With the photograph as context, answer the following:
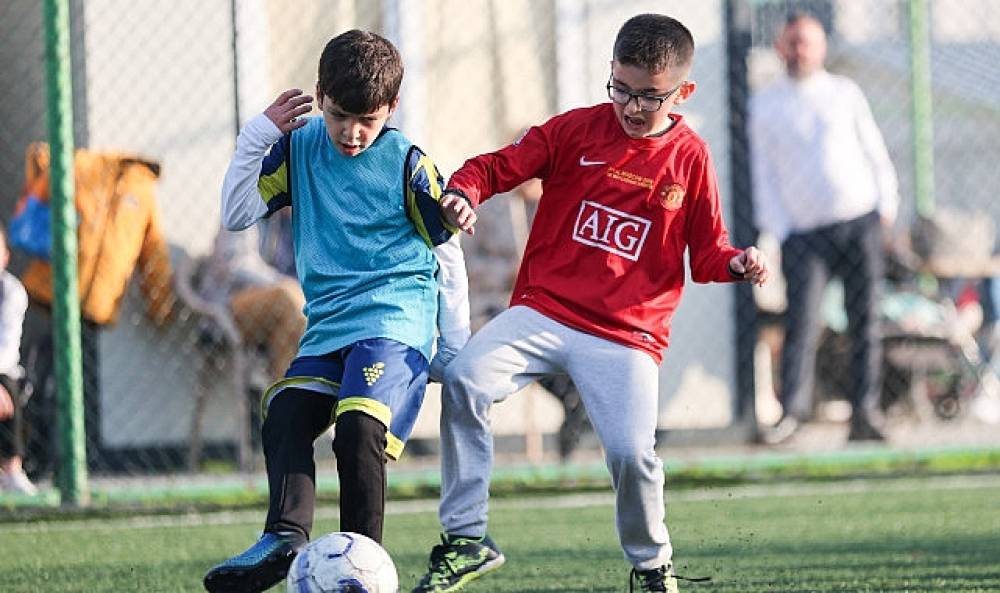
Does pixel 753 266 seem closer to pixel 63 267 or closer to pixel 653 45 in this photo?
pixel 653 45

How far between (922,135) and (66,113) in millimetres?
6167

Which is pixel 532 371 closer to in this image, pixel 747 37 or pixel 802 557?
pixel 802 557

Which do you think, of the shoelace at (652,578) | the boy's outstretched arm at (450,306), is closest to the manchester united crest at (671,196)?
the boy's outstretched arm at (450,306)

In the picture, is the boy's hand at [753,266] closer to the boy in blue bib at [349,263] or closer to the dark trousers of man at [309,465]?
the boy in blue bib at [349,263]

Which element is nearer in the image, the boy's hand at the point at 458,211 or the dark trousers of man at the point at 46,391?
the boy's hand at the point at 458,211

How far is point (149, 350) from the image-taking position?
8422 millimetres

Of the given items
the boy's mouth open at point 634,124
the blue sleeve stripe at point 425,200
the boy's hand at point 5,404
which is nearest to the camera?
the blue sleeve stripe at point 425,200

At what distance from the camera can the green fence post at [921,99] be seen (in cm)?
1100

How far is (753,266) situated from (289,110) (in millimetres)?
1167

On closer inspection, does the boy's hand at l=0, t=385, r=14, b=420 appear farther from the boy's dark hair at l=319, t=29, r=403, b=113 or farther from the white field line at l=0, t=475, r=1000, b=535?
the boy's dark hair at l=319, t=29, r=403, b=113

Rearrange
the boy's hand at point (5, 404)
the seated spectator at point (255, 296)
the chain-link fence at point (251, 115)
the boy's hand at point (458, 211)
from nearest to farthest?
the boy's hand at point (458, 211)
the boy's hand at point (5, 404)
the seated spectator at point (255, 296)
the chain-link fence at point (251, 115)

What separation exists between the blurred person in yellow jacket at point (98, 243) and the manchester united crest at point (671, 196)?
3.90 m

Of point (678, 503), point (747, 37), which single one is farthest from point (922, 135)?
point (678, 503)

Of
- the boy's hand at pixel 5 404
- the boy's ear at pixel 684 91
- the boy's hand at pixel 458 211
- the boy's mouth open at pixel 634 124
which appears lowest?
the boy's hand at pixel 5 404
